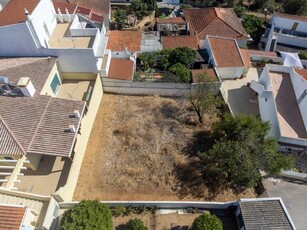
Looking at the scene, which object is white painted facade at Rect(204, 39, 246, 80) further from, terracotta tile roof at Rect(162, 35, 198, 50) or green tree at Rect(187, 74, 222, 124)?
green tree at Rect(187, 74, 222, 124)

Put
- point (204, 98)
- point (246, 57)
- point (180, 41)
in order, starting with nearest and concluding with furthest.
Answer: point (204, 98)
point (246, 57)
point (180, 41)

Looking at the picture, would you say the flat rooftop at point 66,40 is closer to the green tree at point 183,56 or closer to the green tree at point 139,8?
the green tree at point 183,56

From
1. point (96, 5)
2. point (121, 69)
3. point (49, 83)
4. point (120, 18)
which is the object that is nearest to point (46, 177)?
point (49, 83)

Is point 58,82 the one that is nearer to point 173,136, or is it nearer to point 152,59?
point 152,59

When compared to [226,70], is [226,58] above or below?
above

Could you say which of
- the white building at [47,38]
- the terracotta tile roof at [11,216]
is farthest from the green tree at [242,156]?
the white building at [47,38]

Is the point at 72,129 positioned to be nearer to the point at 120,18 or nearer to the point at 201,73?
the point at 201,73
